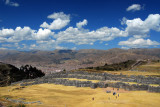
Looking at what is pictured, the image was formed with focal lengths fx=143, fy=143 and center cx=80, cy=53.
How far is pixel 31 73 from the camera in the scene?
123 m

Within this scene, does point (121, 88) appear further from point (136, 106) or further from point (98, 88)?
point (136, 106)

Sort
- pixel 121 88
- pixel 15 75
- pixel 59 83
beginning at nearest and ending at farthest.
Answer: pixel 121 88 → pixel 59 83 → pixel 15 75

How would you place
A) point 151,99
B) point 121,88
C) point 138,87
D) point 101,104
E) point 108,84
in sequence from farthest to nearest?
point 108,84 → point 121,88 → point 138,87 → point 151,99 → point 101,104

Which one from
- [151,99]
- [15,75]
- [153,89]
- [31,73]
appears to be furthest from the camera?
[31,73]

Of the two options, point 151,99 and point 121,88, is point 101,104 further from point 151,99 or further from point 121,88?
point 121,88

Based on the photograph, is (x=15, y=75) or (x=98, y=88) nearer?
(x=98, y=88)

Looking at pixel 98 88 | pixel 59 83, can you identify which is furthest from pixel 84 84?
pixel 59 83

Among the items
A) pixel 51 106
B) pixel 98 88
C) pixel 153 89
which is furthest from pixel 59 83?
pixel 153 89

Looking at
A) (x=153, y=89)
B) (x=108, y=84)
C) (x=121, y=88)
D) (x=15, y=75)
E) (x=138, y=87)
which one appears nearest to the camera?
(x=153, y=89)

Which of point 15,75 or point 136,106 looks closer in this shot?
point 136,106

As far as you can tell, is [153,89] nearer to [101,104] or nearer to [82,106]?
[101,104]

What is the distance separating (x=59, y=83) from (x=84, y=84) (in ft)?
49.2

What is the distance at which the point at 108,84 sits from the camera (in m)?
58.4

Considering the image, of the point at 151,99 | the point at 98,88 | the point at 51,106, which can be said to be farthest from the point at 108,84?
the point at 51,106
